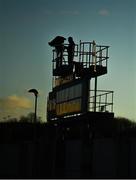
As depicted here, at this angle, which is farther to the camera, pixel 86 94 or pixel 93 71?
pixel 93 71

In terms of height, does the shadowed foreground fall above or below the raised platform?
below

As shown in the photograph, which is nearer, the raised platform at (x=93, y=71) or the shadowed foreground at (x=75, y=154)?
the shadowed foreground at (x=75, y=154)

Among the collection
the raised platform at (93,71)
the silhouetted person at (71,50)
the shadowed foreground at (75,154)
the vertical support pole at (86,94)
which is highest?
the silhouetted person at (71,50)

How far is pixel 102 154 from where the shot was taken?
29.5 metres

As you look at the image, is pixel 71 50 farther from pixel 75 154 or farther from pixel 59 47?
pixel 75 154

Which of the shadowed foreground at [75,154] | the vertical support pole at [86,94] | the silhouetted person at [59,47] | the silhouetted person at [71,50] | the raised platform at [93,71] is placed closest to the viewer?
the shadowed foreground at [75,154]

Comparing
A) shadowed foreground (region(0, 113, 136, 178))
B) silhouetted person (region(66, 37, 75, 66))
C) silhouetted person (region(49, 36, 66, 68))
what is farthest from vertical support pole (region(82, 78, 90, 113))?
silhouetted person (region(49, 36, 66, 68))

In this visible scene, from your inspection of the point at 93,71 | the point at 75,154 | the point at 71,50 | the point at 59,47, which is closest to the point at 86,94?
the point at 93,71

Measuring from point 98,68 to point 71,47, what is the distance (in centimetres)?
318

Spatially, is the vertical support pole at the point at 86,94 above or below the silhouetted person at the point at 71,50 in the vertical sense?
below

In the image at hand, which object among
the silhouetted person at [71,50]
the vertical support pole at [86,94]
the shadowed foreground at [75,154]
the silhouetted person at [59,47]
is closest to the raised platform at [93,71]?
the vertical support pole at [86,94]

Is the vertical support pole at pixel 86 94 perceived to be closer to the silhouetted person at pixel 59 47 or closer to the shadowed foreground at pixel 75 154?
the shadowed foreground at pixel 75 154

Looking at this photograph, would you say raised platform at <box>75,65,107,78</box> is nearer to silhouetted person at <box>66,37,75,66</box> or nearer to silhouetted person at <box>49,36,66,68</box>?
silhouetted person at <box>66,37,75,66</box>

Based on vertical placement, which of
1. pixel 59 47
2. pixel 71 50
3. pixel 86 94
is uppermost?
pixel 59 47
